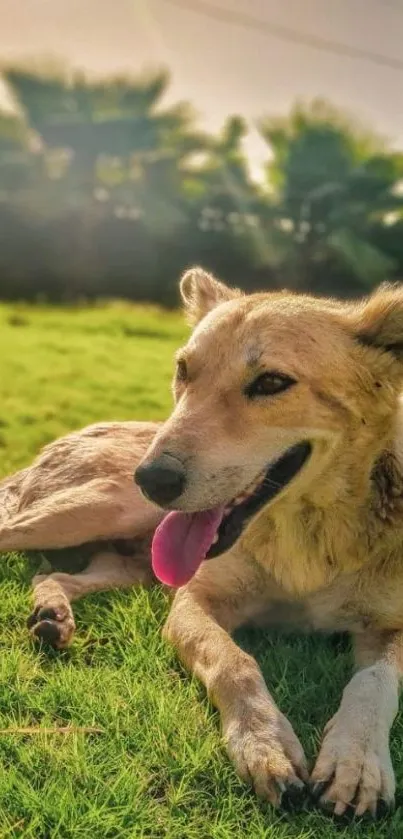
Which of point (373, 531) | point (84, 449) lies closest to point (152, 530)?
point (84, 449)

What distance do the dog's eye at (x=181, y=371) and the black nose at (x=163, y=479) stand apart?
1.88 feet

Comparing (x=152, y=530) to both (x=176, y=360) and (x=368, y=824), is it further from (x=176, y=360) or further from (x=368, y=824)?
(x=368, y=824)

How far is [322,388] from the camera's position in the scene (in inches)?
137

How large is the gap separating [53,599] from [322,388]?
57.3 inches

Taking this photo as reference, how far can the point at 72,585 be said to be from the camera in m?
4.37

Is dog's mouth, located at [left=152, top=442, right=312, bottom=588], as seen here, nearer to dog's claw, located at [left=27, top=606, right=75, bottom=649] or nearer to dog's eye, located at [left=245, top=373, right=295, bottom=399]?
dog's eye, located at [left=245, top=373, right=295, bottom=399]

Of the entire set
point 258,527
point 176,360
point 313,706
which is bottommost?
point 313,706

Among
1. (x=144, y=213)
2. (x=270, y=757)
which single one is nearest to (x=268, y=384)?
(x=270, y=757)

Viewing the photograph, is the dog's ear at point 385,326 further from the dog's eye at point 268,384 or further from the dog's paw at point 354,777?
the dog's paw at point 354,777

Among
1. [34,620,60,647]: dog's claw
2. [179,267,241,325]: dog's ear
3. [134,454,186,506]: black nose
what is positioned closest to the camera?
[134,454,186,506]: black nose

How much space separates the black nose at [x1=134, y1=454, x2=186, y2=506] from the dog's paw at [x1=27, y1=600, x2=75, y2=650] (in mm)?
910

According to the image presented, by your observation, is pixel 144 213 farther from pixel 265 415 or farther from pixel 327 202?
pixel 265 415

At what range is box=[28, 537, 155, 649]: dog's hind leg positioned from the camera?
12.7 ft

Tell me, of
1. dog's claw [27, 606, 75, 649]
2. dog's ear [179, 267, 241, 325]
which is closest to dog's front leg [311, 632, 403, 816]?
dog's claw [27, 606, 75, 649]
